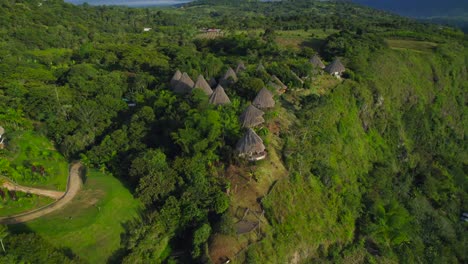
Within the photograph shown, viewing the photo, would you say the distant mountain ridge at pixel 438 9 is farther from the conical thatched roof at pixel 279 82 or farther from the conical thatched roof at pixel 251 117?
the conical thatched roof at pixel 251 117

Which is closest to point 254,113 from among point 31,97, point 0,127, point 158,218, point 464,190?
point 158,218

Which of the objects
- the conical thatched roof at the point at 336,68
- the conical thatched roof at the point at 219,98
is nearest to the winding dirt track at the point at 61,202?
the conical thatched roof at the point at 219,98

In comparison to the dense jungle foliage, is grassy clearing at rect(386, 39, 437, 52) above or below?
above

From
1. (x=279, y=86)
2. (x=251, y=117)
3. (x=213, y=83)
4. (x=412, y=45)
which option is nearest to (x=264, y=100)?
(x=251, y=117)

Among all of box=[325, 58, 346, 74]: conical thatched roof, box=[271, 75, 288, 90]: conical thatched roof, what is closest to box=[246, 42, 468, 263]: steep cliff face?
box=[325, 58, 346, 74]: conical thatched roof

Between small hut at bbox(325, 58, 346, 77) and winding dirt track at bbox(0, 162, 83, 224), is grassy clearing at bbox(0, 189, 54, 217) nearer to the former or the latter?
winding dirt track at bbox(0, 162, 83, 224)

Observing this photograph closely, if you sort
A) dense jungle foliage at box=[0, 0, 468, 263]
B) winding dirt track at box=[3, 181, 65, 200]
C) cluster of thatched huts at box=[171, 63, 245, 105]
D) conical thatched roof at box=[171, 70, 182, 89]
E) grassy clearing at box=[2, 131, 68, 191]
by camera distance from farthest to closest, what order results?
conical thatched roof at box=[171, 70, 182, 89] → cluster of thatched huts at box=[171, 63, 245, 105] → grassy clearing at box=[2, 131, 68, 191] → winding dirt track at box=[3, 181, 65, 200] → dense jungle foliage at box=[0, 0, 468, 263]
